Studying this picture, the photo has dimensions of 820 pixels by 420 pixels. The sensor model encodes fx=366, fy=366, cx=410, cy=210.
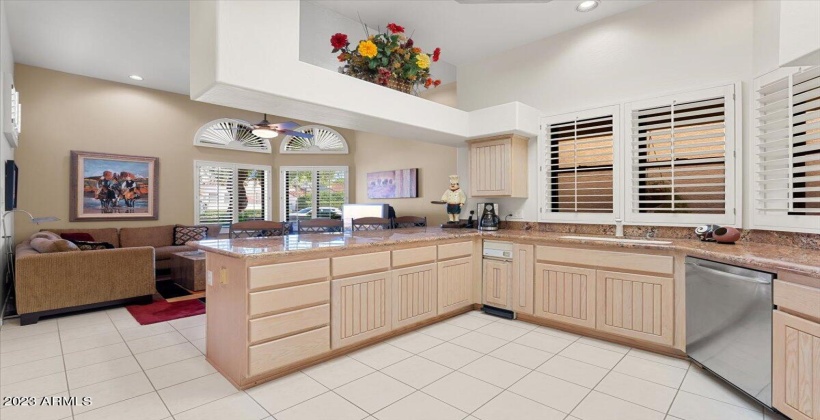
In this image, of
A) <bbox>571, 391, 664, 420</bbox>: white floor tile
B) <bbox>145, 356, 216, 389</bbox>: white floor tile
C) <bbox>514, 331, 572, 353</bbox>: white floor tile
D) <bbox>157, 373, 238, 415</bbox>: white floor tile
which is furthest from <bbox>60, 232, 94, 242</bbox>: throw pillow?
<bbox>571, 391, 664, 420</bbox>: white floor tile

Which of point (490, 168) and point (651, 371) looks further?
point (490, 168)

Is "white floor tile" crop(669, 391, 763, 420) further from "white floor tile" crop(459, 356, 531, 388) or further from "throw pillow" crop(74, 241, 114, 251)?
"throw pillow" crop(74, 241, 114, 251)

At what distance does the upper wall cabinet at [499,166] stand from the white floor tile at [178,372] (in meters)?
3.18

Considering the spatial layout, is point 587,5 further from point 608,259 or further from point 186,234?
point 186,234

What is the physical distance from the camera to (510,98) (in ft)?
14.9

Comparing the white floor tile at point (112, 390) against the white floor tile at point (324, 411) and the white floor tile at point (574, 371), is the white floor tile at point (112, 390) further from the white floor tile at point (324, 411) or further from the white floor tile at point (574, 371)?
the white floor tile at point (574, 371)

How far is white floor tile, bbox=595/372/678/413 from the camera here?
219 cm

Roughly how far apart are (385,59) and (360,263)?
1819 mm

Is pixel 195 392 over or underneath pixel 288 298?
underneath

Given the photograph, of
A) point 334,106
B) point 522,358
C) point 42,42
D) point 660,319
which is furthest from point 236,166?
point 660,319

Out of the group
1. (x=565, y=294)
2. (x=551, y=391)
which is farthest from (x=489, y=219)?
(x=551, y=391)

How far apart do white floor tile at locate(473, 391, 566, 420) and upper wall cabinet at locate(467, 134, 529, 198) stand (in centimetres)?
236

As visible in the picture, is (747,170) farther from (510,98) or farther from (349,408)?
(349,408)

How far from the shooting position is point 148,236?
6.29 metres
